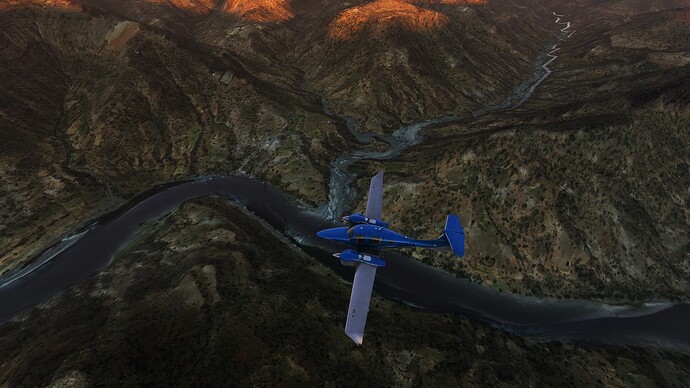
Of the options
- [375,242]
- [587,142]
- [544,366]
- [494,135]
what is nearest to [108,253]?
[375,242]

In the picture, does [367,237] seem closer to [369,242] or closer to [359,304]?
[369,242]

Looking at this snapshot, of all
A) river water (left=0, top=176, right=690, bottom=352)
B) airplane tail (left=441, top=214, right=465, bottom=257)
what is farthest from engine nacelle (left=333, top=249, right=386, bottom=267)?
river water (left=0, top=176, right=690, bottom=352)

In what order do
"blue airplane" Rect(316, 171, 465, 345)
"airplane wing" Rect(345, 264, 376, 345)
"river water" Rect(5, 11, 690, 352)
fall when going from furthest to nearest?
"river water" Rect(5, 11, 690, 352) < "blue airplane" Rect(316, 171, 465, 345) < "airplane wing" Rect(345, 264, 376, 345)

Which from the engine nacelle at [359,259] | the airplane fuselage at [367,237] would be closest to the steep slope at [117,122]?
the airplane fuselage at [367,237]

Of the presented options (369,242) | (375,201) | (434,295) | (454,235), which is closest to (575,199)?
(434,295)

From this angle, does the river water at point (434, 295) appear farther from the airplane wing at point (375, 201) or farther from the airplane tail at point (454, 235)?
the airplane tail at point (454, 235)

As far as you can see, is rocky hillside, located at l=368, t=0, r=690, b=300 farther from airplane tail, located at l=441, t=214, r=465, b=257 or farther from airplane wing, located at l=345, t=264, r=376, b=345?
airplane wing, located at l=345, t=264, r=376, b=345

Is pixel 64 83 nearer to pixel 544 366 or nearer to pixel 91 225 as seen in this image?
pixel 91 225
